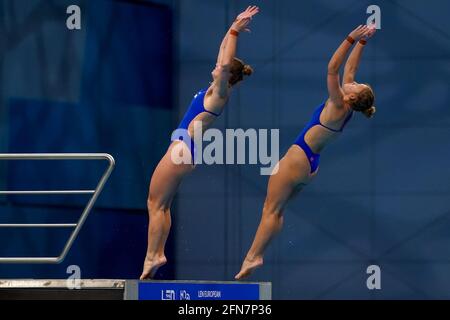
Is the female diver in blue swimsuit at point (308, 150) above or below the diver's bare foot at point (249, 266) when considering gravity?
above

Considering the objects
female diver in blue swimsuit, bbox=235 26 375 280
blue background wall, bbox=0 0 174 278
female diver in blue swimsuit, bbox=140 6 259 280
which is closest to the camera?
female diver in blue swimsuit, bbox=235 26 375 280

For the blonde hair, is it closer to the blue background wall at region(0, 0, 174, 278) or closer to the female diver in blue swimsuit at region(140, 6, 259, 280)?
the female diver in blue swimsuit at region(140, 6, 259, 280)

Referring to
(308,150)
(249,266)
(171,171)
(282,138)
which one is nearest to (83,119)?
(282,138)

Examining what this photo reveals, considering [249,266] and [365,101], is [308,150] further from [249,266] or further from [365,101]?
[249,266]

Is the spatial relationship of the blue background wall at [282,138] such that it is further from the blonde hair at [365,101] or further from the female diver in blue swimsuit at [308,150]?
the blonde hair at [365,101]

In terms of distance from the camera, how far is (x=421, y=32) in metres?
12.7

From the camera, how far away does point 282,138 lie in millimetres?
12703

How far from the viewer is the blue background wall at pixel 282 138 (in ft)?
41.5

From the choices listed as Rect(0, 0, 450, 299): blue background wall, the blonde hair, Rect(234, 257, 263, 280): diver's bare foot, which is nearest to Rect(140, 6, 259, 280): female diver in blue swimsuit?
Rect(234, 257, 263, 280): diver's bare foot

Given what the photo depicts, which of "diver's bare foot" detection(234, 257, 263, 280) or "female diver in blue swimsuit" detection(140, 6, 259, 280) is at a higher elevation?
"female diver in blue swimsuit" detection(140, 6, 259, 280)

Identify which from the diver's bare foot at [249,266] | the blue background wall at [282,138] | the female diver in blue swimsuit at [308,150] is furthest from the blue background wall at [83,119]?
the female diver in blue swimsuit at [308,150]

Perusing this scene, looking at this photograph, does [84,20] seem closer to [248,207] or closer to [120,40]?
[120,40]

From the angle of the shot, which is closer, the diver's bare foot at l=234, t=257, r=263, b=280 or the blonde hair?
the blonde hair

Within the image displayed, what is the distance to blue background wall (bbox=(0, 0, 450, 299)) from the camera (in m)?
12.7
